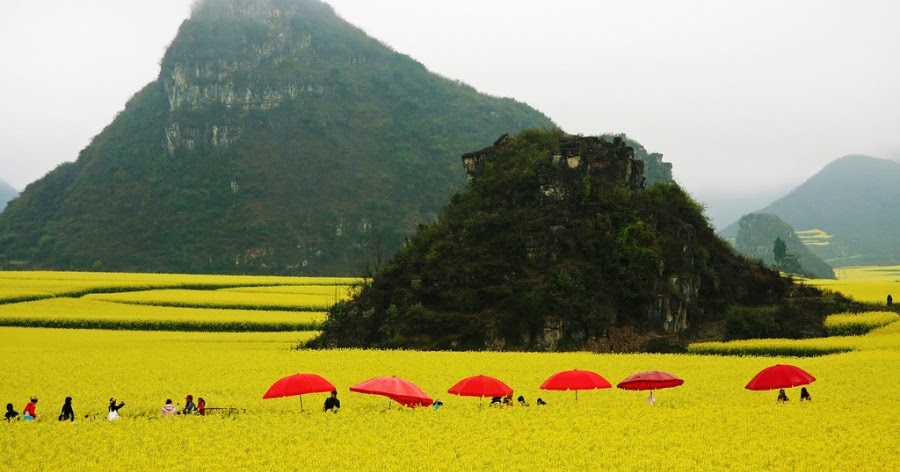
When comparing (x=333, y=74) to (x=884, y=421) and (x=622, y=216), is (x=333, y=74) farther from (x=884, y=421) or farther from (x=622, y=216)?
(x=884, y=421)

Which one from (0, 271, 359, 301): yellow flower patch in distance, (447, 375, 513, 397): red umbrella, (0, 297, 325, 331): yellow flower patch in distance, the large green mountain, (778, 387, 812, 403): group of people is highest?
the large green mountain

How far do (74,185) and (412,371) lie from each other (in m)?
166

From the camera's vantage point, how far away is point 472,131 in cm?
19538

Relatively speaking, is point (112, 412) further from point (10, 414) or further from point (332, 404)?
point (332, 404)

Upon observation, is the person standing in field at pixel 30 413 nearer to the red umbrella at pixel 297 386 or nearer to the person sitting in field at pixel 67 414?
the person sitting in field at pixel 67 414

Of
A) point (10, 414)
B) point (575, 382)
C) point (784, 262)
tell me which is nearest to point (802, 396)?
point (575, 382)

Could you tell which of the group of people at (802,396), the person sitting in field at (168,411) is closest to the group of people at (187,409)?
the person sitting in field at (168,411)

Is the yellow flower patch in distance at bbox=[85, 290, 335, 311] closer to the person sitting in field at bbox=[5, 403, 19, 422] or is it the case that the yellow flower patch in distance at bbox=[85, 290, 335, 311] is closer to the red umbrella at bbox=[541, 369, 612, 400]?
the person sitting in field at bbox=[5, 403, 19, 422]

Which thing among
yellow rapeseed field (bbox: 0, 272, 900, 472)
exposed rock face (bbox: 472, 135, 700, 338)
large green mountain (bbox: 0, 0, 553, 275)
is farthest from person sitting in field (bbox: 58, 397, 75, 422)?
A: large green mountain (bbox: 0, 0, 553, 275)

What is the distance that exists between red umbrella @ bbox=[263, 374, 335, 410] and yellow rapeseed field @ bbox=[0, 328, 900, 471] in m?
1.03

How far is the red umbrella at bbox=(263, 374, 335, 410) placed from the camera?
945 inches

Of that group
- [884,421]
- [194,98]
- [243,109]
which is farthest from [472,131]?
[884,421]

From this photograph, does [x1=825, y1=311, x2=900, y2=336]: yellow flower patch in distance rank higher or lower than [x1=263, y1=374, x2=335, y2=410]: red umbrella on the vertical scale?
higher

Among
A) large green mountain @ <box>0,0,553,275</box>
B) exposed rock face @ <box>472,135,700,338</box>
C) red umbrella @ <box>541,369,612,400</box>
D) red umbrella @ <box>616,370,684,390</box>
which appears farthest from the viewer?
large green mountain @ <box>0,0,553,275</box>
